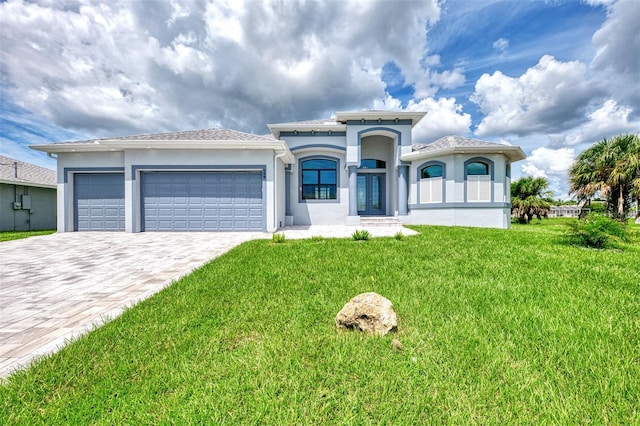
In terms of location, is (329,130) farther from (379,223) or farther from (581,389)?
(581,389)

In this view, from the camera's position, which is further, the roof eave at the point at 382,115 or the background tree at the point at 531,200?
the background tree at the point at 531,200

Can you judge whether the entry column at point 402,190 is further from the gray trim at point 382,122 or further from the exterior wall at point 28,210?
the exterior wall at point 28,210

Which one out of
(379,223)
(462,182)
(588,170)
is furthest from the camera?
(588,170)

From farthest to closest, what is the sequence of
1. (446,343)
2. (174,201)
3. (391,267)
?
(174,201) < (391,267) < (446,343)

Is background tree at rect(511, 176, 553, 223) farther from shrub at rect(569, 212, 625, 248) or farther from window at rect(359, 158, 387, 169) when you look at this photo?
shrub at rect(569, 212, 625, 248)

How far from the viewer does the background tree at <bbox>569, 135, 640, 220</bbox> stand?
480 inches

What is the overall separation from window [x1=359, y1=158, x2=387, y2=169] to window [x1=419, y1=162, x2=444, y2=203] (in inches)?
89.8

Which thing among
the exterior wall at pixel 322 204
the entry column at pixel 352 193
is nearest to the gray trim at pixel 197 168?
the exterior wall at pixel 322 204

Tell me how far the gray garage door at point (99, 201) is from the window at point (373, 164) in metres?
11.7

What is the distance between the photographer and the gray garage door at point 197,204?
10.3 meters

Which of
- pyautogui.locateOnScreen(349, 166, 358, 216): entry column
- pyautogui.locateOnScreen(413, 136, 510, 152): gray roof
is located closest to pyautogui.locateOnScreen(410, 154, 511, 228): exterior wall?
Result: pyautogui.locateOnScreen(413, 136, 510, 152): gray roof

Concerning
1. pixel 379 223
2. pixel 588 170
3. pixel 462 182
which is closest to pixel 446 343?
pixel 379 223

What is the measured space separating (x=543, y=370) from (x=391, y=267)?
2601mm

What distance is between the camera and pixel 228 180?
34.1 feet
